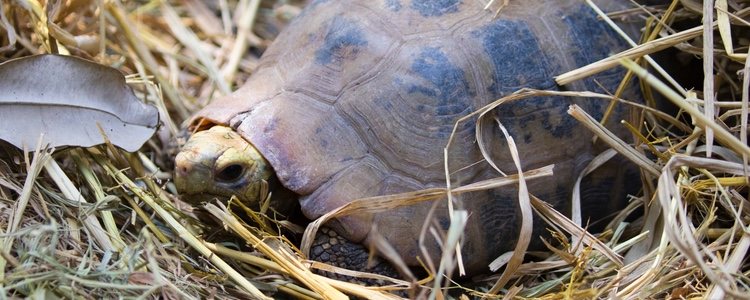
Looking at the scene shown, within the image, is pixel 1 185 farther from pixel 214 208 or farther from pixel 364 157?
pixel 364 157

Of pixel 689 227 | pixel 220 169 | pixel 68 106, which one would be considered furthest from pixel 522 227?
pixel 68 106

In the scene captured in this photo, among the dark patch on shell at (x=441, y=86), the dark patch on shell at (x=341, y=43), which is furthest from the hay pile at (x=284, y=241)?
the dark patch on shell at (x=341, y=43)

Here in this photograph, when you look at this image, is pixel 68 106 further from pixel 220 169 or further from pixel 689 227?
pixel 689 227

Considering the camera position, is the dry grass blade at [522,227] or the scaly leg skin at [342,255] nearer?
the dry grass blade at [522,227]

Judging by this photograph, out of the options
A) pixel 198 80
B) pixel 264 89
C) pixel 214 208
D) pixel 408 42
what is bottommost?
pixel 198 80

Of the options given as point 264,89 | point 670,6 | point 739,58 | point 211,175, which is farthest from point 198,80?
point 739,58

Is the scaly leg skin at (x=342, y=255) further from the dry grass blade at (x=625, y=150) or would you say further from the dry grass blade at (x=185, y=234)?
the dry grass blade at (x=625, y=150)

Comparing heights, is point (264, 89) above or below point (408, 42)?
below
